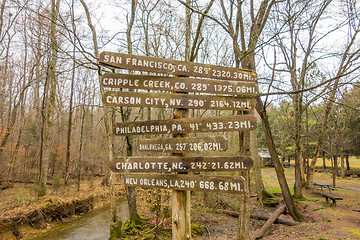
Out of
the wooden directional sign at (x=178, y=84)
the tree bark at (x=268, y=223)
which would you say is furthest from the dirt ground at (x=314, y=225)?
the wooden directional sign at (x=178, y=84)

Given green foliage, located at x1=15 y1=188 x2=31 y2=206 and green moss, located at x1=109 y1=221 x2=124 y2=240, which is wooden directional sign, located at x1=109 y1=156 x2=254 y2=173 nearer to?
green moss, located at x1=109 y1=221 x2=124 y2=240

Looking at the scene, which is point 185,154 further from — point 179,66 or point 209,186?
point 179,66

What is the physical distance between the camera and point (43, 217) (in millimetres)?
9305

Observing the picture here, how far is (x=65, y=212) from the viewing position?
10.5 metres

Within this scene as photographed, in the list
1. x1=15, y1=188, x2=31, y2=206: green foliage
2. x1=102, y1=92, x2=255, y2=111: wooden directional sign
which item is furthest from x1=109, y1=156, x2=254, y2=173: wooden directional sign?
x1=15, y1=188, x2=31, y2=206: green foliage

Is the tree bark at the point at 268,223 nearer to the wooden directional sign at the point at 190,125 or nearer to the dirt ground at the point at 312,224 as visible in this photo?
the dirt ground at the point at 312,224

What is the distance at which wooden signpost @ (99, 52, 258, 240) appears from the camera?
2.96 meters

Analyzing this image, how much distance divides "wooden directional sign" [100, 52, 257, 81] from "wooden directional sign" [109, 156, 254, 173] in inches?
50.0

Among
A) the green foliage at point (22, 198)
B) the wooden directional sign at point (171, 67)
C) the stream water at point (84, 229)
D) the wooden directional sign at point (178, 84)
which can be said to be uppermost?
the wooden directional sign at point (171, 67)

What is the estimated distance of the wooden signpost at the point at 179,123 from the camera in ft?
9.72

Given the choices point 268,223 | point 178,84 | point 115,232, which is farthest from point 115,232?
point 178,84

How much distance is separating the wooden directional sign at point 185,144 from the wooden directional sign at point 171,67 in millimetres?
994

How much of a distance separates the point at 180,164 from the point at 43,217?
9.31 metres

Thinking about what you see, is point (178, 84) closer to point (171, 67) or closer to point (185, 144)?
point (171, 67)
